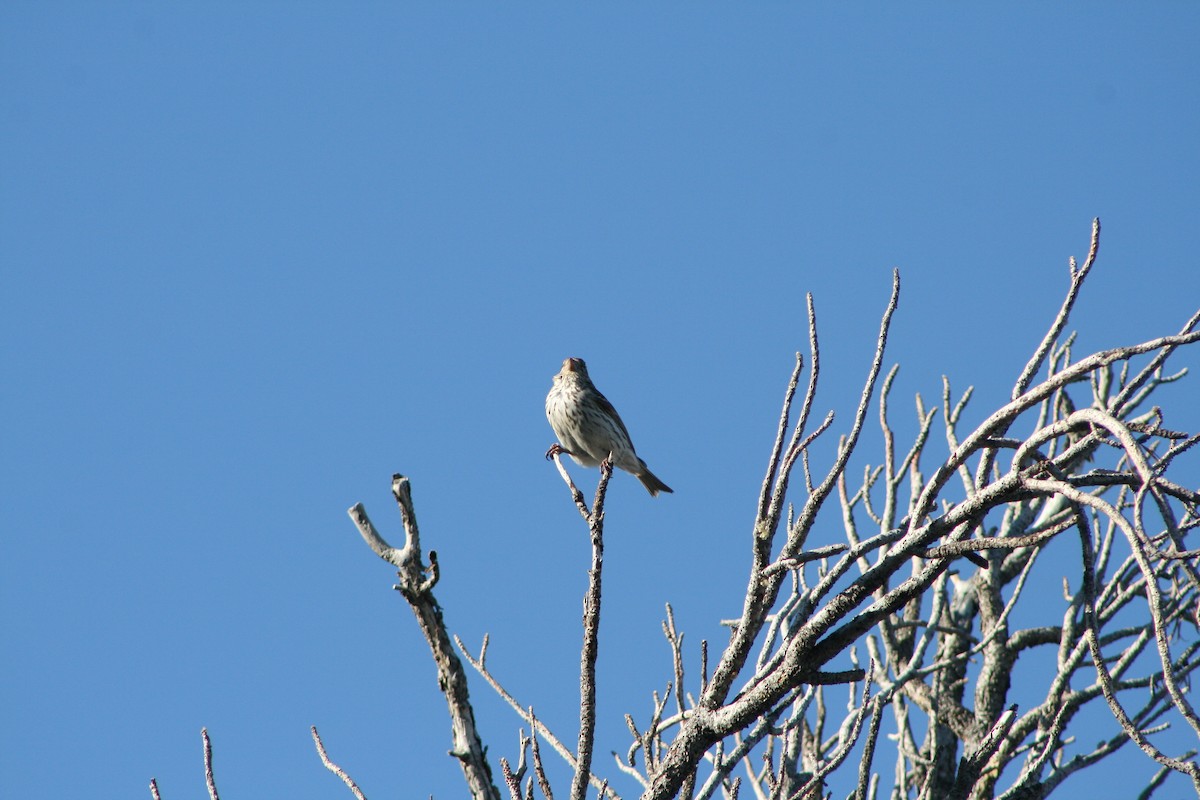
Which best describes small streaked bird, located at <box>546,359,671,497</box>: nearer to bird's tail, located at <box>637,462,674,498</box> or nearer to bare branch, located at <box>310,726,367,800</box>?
bird's tail, located at <box>637,462,674,498</box>

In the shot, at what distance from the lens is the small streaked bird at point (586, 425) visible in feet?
31.6

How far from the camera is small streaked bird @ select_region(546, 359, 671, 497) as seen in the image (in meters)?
9.62

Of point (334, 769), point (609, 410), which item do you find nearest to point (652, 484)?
point (609, 410)

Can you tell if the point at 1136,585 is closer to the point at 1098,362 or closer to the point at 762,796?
the point at 762,796

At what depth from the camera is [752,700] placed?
2.88m

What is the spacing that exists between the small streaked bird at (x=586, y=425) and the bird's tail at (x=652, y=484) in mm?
58

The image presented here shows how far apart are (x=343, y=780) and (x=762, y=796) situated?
2.29 m

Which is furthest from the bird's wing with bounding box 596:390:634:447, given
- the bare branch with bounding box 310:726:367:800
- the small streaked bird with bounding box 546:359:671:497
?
the bare branch with bounding box 310:726:367:800

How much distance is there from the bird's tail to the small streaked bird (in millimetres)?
58

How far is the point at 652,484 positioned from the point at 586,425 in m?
0.96

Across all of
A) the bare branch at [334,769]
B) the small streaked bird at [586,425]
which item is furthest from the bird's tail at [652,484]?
the bare branch at [334,769]

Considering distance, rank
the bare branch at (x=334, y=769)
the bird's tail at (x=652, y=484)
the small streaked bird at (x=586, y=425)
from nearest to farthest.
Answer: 1. the bare branch at (x=334, y=769)
2. the small streaked bird at (x=586, y=425)
3. the bird's tail at (x=652, y=484)

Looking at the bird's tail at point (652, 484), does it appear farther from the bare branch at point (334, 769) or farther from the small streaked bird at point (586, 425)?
the bare branch at point (334, 769)

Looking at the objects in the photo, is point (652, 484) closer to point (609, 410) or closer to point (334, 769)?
point (609, 410)
